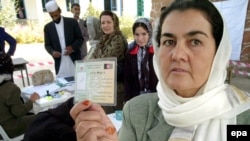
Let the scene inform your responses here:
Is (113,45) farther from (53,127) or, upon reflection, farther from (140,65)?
(53,127)

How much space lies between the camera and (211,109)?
1.07m

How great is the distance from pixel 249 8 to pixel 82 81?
4.77 m

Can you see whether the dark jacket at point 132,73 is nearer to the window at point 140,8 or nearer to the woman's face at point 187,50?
the woman's face at point 187,50

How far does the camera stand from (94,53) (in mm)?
3049

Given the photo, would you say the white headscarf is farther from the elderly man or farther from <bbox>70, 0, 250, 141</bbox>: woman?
the elderly man

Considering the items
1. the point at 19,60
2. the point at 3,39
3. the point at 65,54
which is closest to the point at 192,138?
the point at 65,54

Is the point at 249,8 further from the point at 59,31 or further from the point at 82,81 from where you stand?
the point at 82,81

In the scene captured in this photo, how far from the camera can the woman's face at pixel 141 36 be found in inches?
117

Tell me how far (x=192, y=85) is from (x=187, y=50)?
147mm

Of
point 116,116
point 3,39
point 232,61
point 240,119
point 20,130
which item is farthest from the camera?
point 232,61

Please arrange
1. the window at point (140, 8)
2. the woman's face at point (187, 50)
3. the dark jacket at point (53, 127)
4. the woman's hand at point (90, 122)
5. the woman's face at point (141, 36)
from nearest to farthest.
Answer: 1. the woman's hand at point (90, 122)
2. the woman's face at point (187, 50)
3. the dark jacket at point (53, 127)
4. the woman's face at point (141, 36)
5. the window at point (140, 8)

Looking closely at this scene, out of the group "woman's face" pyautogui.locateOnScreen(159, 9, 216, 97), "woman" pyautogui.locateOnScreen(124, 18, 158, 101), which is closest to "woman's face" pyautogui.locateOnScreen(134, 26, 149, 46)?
"woman" pyautogui.locateOnScreen(124, 18, 158, 101)

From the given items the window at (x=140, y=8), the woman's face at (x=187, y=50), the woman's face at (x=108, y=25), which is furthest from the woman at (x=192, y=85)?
the window at (x=140, y=8)

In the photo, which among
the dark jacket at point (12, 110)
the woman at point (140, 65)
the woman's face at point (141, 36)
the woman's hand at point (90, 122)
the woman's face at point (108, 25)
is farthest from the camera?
the woman's face at point (108, 25)
